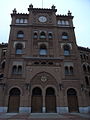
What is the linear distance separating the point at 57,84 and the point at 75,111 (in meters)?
5.41

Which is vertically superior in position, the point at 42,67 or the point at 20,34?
the point at 20,34

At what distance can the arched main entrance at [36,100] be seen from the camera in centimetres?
2014

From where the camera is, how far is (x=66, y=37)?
26.9 meters

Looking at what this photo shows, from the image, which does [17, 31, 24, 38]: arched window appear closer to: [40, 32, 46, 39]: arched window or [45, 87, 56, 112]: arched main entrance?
[40, 32, 46, 39]: arched window

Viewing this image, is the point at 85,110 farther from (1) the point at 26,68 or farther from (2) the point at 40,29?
(2) the point at 40,29

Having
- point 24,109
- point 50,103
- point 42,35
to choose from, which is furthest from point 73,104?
point 42,35

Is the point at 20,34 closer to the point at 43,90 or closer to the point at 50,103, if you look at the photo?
the point at 43,90

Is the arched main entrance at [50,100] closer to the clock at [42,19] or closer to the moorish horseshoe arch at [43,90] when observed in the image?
the moorish horseshoe arch at [43,90]

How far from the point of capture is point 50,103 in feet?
68.0

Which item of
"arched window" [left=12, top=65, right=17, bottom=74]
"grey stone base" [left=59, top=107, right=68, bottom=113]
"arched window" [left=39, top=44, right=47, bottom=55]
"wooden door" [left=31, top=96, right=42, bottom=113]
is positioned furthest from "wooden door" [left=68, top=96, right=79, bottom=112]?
"arched window" [left=12, top=65, right=17, bottom=74]

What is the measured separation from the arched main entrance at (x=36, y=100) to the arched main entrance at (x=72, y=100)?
16.6 ft

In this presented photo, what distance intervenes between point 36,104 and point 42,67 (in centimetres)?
665

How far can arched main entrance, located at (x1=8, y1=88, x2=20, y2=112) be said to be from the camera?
20.0 m

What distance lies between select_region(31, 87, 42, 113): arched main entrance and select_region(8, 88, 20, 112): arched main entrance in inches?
101
